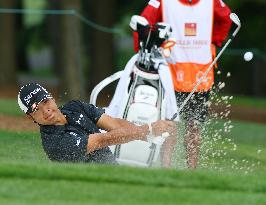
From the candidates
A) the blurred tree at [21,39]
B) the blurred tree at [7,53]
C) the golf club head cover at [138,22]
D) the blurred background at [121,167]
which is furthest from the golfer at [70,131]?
the blurred tree at [21,39]

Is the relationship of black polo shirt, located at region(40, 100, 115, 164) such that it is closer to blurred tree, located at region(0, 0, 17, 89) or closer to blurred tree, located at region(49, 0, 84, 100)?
blurred tree, located at region(49, 0, 84, 100)

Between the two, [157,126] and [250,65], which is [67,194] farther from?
[250,65]

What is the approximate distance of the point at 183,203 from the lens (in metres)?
6.98

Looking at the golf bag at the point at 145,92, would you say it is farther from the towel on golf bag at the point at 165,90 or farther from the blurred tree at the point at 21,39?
the blurred tree at the point at 21,39

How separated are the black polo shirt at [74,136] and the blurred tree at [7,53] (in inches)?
632

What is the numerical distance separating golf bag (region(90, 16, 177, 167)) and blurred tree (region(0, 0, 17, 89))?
15394 mm

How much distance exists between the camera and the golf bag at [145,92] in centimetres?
952

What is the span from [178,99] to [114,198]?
3.60 m

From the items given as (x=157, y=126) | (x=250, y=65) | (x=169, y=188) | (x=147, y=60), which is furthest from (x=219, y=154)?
(x=250, y=65)

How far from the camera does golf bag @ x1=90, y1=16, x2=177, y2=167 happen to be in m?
9.52

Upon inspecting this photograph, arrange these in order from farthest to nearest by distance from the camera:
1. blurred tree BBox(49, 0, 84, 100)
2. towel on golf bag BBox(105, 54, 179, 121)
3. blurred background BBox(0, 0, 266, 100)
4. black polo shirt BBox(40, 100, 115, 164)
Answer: blurred background BBox(0, 0, 266, 100)
blurred tree BBox(49, 0, 84, 100)
towel on golf bag BBox(105, 54, 179, 121)
black polo shirt BBox(40, 100, 115, 164)

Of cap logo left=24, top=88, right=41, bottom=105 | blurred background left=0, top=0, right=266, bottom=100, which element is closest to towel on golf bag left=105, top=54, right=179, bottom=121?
cap logo left=24, top=88, right=41, bottom=105

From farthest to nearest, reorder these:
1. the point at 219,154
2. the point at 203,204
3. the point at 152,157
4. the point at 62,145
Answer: the point at 219,154
the point at 152,157
the point at 62,145
the point at 203,204

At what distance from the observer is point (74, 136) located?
Result: 8742 mm
